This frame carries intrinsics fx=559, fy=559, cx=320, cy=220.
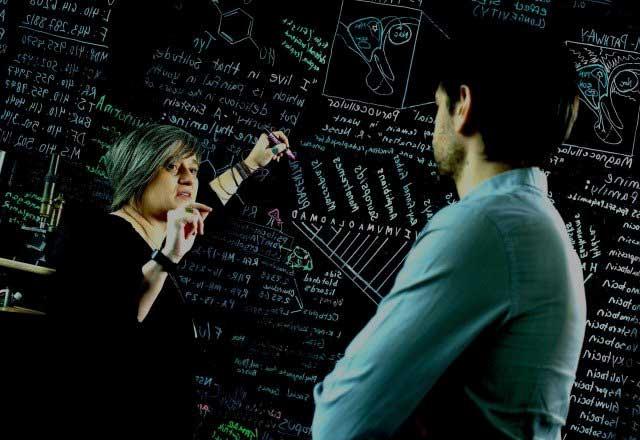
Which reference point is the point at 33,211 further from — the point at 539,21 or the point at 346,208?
the point at 539,21

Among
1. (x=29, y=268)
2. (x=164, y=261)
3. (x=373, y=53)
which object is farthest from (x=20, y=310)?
(x=373, y=53)

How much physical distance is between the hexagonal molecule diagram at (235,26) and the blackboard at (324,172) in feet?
0.04

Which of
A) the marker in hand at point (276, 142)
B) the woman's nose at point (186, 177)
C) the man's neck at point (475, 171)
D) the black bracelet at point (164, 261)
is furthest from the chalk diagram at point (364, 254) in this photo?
the man's neck at point (475, 171)

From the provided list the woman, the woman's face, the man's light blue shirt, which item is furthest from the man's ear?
the woman's face

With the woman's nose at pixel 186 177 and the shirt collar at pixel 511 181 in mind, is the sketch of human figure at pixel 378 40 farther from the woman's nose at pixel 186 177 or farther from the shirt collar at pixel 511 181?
the shirt collar at pixel 511 181

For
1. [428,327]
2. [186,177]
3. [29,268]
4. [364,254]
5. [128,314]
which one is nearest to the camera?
[428,327]

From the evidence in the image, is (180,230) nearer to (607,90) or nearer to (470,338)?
(470,338)

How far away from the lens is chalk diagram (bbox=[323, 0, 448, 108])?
3389 mm

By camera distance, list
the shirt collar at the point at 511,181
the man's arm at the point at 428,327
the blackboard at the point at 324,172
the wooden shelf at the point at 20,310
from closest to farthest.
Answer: the man's arm at the point at 428,327 → the shirt collar at the point at 511,181 → the wooden shelf at the point at 20,310 → the blackboard at the point at 324,172

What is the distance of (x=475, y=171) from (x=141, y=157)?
81.1 inches

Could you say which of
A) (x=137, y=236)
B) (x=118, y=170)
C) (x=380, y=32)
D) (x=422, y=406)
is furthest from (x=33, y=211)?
(x=422, y=406)

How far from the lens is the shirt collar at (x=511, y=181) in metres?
1.24

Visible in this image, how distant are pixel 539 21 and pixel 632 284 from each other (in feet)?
5.48

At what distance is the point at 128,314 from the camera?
96.3 inches
